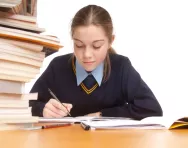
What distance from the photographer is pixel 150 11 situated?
2.14 m

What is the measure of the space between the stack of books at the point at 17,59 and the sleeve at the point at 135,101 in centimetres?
67

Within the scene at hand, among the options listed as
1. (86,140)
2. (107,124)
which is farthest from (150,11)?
(86,140)

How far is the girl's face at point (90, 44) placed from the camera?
4.31 ft

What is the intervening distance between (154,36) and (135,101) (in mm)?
817

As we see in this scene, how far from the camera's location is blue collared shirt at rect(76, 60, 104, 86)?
153 cm

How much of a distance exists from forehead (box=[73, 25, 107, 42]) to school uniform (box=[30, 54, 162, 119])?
0.21m

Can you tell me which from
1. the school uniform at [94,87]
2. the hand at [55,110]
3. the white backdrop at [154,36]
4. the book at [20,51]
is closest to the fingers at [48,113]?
the hand at [55,110]

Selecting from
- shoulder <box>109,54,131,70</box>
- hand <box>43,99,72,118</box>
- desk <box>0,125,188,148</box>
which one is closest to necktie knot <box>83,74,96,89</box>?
shoulder <box>109,54,131,70</box>

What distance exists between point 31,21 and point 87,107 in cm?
86

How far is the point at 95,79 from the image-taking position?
1.54 metres

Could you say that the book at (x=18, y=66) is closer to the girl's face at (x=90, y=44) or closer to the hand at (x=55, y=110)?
the hand at (x=55, y=110)

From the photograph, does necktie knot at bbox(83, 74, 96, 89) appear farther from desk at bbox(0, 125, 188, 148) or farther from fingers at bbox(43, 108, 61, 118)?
desk at bbox(0, 125, 188, 148)

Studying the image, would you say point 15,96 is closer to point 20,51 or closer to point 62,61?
point 20,51

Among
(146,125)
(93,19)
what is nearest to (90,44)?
(93,19)
